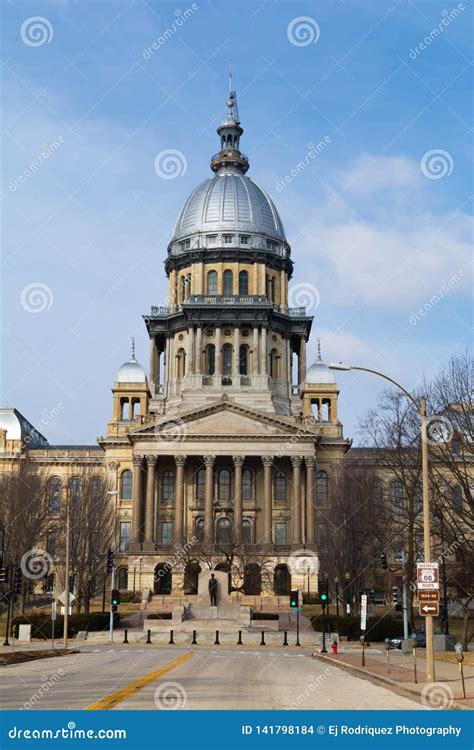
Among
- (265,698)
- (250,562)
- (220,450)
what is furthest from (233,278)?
(265,698)

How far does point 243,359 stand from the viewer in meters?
120

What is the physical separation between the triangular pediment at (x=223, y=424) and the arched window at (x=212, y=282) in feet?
77.4

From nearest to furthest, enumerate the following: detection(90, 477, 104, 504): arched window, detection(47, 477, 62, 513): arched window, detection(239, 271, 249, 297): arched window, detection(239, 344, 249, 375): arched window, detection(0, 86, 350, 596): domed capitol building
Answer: detection(90, 477, 104, 504): arched window, detection(47, 477, 62, 513): arched window, detection(0, 86, 350, 596): domed capitol building, detection(239, 344, 249, 375): arched window, detection(239, 271, 249, 297): arched window

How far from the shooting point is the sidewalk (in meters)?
23.2

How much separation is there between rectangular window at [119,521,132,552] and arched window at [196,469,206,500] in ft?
27.5

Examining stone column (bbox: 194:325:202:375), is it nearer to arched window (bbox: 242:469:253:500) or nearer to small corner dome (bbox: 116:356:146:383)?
small corner dome (bbox: 116:356:146:383)

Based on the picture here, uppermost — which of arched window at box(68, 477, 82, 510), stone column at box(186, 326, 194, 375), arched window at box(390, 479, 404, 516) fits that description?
stone column at box(186, 326, 194, 375)

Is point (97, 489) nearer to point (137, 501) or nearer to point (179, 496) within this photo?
point (137, 501)

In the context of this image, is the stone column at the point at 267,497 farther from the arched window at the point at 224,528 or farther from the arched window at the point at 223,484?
the arched window at the point at 223,484

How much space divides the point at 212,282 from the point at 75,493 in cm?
4056

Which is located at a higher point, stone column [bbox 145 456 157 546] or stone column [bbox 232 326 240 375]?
stone column [bbox 232 326 240 375]

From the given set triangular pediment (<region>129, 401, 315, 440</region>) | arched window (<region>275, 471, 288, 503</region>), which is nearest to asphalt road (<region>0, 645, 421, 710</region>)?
triangular pediment (<region>129, 401, 315, 440</region>)

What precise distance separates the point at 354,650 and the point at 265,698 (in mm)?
31003

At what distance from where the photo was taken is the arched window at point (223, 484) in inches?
4247
